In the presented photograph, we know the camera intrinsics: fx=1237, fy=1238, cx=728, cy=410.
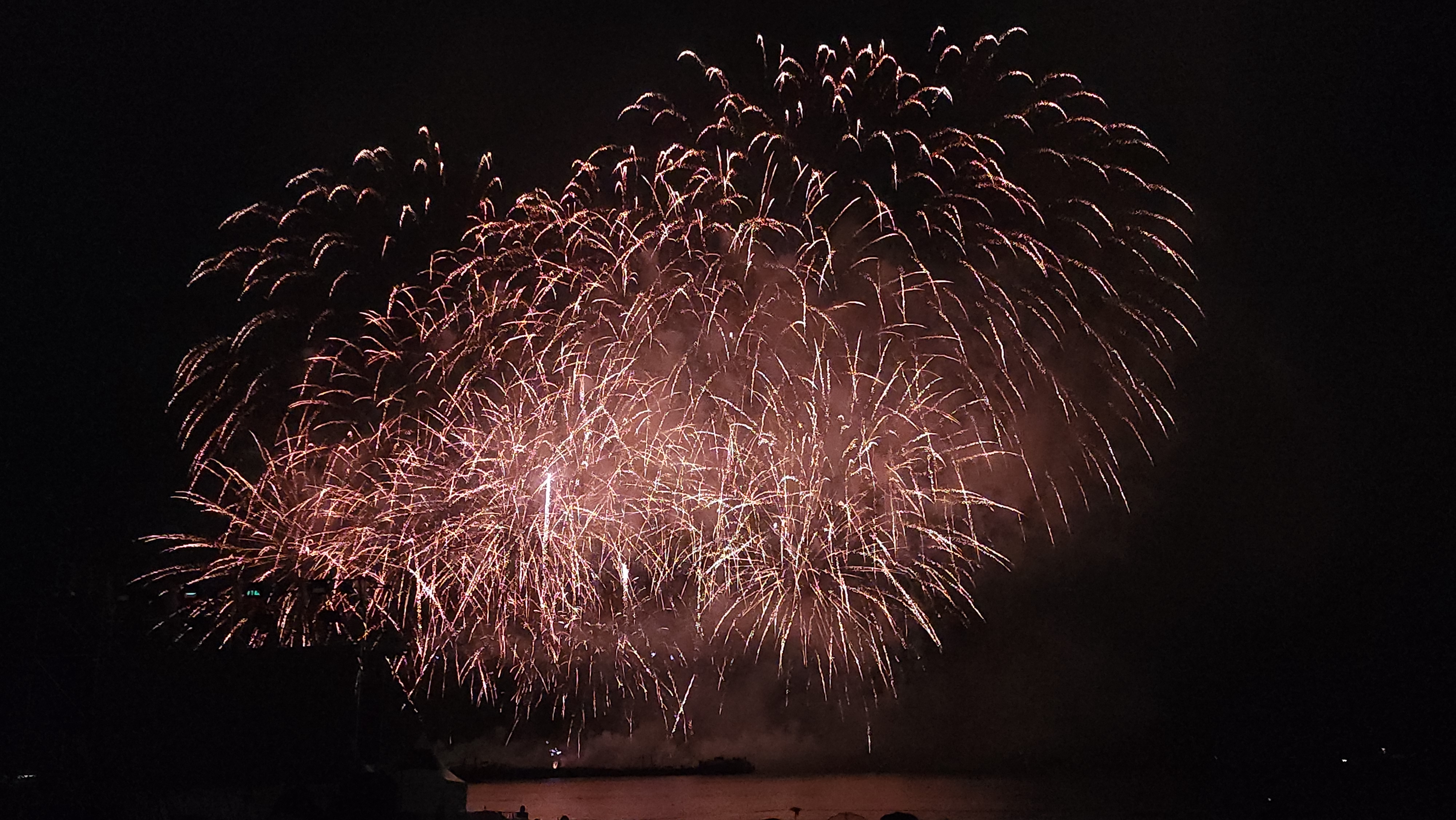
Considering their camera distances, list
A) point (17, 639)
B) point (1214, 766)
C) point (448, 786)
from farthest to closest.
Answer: point (1214, 766)
point (448, 786)
point (17, 639)

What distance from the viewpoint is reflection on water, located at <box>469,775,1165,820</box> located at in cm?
7106

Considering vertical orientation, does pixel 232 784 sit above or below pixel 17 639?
below

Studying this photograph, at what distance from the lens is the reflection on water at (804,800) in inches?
2798

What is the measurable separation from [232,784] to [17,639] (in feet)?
15.2

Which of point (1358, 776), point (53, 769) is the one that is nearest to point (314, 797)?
point (53, 769)

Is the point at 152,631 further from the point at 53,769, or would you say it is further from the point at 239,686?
the point at 53,769

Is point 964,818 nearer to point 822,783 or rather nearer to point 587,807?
point 587,807

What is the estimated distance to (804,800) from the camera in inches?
3607

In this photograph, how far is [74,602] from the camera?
2159 cm

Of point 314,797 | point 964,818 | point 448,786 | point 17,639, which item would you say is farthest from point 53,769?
point 964,818

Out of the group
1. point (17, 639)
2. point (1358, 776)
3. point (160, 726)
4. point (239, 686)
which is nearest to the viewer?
point (17, 639)

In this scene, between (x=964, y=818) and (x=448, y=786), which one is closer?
(x=448, y=786)

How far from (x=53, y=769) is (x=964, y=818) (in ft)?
184

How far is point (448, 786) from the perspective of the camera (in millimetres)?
26375
